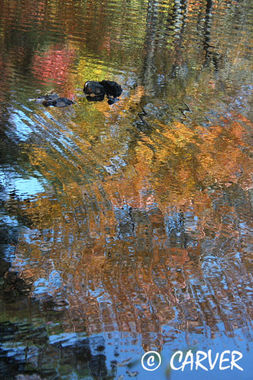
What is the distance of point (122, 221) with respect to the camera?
482cm

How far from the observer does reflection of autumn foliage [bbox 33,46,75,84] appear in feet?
31.2

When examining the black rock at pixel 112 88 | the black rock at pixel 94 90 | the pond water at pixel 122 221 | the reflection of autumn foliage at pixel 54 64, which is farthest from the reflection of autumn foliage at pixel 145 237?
the reflection of autumn foliage at pixel 54 64

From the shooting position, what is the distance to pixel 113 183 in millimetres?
5574

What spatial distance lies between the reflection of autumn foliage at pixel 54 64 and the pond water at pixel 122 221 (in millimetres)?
54

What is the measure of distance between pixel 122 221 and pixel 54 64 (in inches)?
260

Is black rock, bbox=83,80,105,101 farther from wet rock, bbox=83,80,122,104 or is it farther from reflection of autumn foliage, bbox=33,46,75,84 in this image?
reflection of autumn foliage, bbox=33,46,75,84

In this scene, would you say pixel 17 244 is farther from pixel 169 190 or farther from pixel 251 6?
pixel 251 6

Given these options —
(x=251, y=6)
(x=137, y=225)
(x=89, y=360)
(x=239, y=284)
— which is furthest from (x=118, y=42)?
(x=251, y=6)

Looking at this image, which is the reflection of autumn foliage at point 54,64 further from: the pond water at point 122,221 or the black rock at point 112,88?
the black rock at point 112,88

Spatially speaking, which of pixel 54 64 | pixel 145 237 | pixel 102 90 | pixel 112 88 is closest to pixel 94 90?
pixel 102 90

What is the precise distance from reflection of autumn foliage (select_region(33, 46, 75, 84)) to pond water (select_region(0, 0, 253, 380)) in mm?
54

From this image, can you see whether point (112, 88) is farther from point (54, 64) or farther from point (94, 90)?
point (54, 64)

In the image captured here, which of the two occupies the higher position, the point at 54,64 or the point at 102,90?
the point at 54,64

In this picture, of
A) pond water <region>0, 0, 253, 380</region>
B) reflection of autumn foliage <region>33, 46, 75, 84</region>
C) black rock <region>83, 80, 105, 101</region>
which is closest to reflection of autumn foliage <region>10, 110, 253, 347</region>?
pond water <region>0, 0, 253, 380</region>
